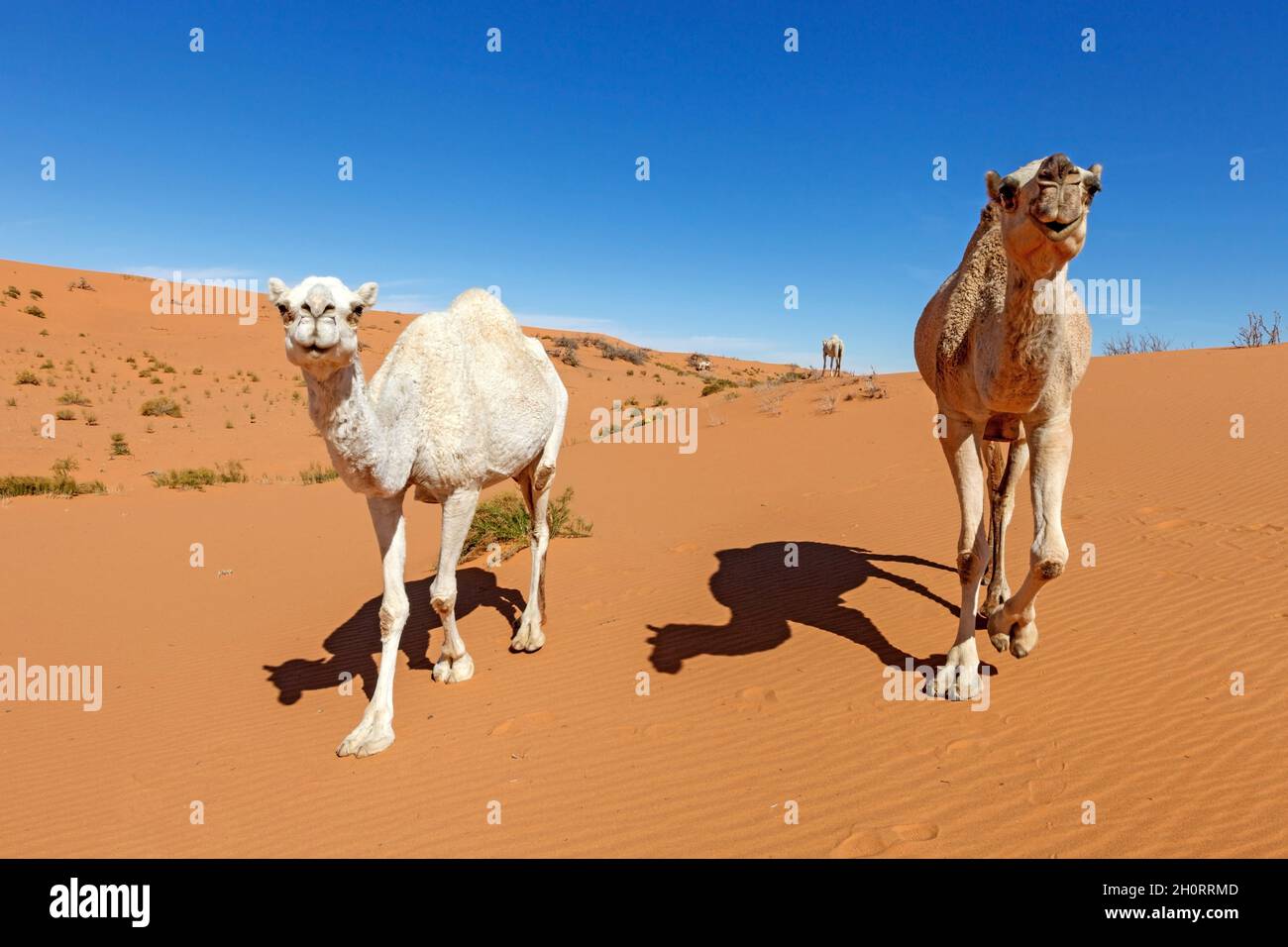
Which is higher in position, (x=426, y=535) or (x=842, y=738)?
(x=426, y=535)

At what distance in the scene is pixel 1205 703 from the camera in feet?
13.7

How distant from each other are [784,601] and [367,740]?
12.6 feet

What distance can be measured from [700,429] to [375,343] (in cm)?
3223

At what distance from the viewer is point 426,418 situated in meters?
4.51

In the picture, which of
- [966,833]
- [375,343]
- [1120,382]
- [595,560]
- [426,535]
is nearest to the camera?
[966,833]

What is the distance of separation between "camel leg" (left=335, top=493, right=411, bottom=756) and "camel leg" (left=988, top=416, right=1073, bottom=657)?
3.68 m

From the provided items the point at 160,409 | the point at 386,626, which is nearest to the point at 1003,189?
the point at 386,626

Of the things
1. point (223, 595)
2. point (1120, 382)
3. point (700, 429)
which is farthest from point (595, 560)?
point (1120, 382)

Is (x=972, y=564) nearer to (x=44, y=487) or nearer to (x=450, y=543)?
(x=450, y=543)

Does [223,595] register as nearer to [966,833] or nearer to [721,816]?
[721,816]

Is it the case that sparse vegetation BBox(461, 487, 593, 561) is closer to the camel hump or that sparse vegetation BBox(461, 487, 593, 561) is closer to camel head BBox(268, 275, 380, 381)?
the camel hump

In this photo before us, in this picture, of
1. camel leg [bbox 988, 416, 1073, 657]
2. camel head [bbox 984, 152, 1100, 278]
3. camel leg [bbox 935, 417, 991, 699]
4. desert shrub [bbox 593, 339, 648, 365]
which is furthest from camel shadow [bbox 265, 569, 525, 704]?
desert shrub [bbox 593, 339, 648, 365]

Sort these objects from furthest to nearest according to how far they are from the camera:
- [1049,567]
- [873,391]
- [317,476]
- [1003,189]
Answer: [873,391]
[317,476]
[1049,567]
[1003,189]

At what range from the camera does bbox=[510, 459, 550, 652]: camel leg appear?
5.94m
